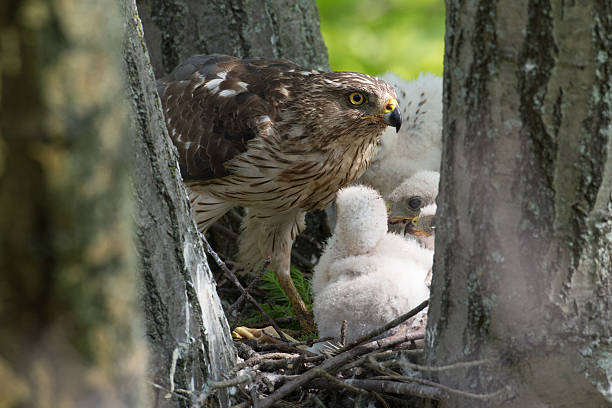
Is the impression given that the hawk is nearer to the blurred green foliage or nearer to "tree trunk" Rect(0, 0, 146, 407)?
the blurred green foliage

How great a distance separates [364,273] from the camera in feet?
10.6

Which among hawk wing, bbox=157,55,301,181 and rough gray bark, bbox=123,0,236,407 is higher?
hawk wing, bbox=157,55,301,181

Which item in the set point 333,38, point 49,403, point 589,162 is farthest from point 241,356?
point 333,38

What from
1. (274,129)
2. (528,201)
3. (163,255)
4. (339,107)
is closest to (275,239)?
(274,129)

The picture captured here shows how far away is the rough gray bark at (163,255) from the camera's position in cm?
209

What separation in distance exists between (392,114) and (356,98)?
222 mm

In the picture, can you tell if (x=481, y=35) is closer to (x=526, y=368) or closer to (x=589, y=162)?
(x=589, y=162)

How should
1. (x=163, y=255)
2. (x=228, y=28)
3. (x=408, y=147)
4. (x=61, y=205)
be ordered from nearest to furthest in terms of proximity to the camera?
(x=61, y=205) < (x=163, y=255) < (x=228, y=28) < (x=408, y=147)

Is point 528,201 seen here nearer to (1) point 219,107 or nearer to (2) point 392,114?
(2) point 392,114

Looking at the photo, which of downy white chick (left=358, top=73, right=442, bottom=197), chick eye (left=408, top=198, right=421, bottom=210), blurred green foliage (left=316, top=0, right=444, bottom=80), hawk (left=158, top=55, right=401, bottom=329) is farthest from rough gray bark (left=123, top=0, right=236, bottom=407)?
blurred green foliage (left=316, top=0, right=444, bottom=80)

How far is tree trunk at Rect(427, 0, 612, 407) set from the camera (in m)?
1.68

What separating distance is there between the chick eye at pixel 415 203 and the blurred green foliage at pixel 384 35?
261 centimetres

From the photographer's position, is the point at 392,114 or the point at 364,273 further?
the point at 392,114

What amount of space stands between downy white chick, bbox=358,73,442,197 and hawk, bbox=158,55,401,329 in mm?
451
